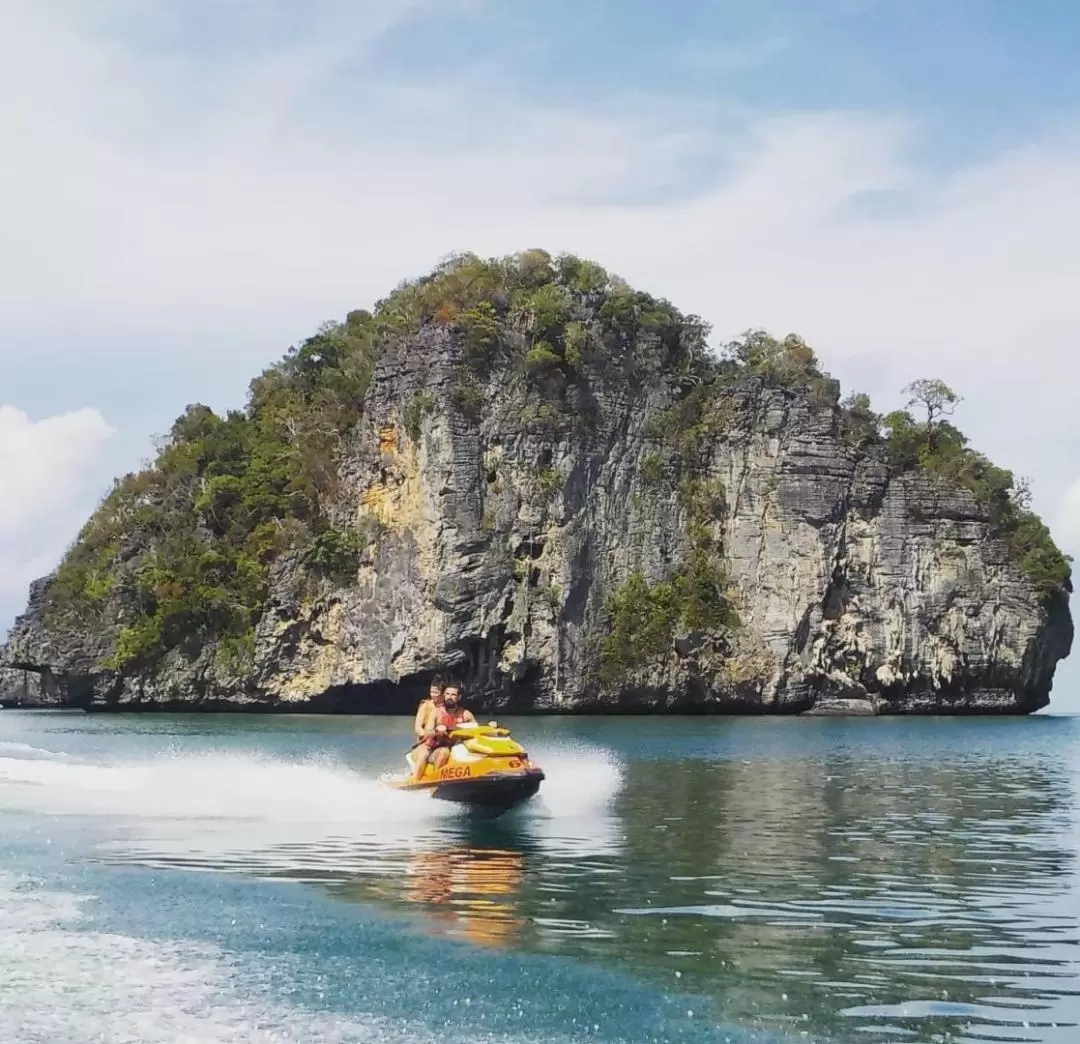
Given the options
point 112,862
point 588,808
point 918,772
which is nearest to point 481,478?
point 918,772

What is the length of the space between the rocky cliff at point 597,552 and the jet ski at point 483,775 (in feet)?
150

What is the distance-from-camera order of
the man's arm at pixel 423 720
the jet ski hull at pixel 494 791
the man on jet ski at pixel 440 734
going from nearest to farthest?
the jet ski hull at pixel 494 791 → the man on jet ski at pixel 440 734 → the man's arm at pixel 423 720

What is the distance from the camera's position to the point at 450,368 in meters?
73.2

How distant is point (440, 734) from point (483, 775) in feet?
4.14

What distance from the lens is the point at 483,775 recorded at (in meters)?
Answer: 23.2

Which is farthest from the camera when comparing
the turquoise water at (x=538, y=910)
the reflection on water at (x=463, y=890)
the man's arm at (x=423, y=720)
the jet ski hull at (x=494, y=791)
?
the man's arm at (x=423, y=720)

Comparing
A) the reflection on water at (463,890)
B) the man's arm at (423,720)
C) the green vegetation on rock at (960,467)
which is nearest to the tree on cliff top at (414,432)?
the green vegetation on rock at (960,467)

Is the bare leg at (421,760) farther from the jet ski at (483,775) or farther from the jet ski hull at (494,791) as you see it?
the jet ski hull at (494,791)

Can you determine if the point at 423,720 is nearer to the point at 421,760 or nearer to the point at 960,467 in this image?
the point at 421,760

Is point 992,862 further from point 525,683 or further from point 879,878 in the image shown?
point 525,683

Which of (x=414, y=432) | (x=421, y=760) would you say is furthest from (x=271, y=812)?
(x=414, y=432)

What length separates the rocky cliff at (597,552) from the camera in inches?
2820

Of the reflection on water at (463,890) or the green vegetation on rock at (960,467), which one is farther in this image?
the green vegetation on rock at (960,467)

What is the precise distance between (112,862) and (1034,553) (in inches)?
2576
